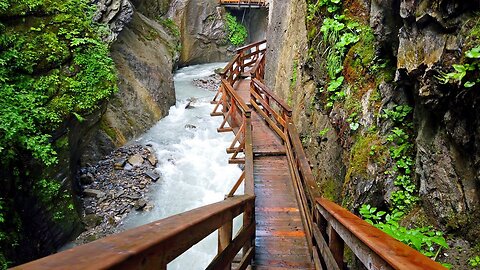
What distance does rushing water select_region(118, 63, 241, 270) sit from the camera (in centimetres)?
814

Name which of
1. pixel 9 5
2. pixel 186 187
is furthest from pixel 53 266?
pixel 186 187

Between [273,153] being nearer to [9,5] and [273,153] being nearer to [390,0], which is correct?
[390,0]

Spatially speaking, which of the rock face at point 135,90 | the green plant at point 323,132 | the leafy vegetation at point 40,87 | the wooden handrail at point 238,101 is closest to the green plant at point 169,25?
the rock face at point 135,90

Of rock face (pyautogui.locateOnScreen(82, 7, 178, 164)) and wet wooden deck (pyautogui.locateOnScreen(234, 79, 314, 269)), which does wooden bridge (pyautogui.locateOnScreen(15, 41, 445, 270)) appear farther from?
rock face (pyautogui.locateOnScreen(82, 7, 178, 164))

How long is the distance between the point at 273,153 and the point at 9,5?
6.55m

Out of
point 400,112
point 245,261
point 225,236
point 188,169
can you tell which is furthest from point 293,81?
point 225,236

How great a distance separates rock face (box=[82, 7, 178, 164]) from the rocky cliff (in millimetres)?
6910

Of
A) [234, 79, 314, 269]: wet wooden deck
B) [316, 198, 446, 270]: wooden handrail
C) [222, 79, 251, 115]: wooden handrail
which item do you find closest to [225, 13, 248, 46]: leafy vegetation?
[222, 79, 251, 115]: wooden handrail

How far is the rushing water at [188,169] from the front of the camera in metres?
8.14

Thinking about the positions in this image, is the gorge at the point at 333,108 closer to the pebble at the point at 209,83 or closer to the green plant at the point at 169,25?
the pebble at the point at 209,83

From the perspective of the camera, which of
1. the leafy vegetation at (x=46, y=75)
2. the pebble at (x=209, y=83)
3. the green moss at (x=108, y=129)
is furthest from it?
the pebble at (x=209, y=83)

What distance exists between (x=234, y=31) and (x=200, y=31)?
3.30m

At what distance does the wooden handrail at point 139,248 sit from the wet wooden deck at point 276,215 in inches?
110

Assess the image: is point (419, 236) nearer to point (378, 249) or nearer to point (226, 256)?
point (378, 249)
